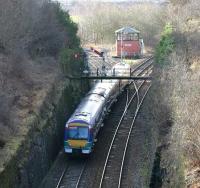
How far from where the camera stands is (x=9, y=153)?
854 inches

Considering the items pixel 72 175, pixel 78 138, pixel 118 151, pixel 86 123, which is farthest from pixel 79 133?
pixel 118 151

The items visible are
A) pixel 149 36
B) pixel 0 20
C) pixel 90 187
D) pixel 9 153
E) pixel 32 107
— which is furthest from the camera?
pixel 149 36

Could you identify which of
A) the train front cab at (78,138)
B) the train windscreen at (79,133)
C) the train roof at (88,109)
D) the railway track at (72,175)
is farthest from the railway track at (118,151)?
the train roof at (88,109)

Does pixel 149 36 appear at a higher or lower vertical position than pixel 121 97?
higher

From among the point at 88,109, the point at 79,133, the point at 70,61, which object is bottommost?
the point at 79,133

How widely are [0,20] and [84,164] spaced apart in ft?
36.3

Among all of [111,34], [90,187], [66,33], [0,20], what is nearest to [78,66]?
[66,33]

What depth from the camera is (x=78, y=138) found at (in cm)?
2683

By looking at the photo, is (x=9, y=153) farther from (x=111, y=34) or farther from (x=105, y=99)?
(x=111, y=34)

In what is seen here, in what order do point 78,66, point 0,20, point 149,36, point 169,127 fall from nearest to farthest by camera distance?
point 169,127
point 0,20
point 78,66
point 149,36

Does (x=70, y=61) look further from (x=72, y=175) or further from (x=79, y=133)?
(x=72, y=175)

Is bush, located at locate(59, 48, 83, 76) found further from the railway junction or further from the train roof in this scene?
the railway junction

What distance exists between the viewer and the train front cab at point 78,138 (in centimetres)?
2677

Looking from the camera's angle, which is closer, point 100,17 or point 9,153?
point 9,153
